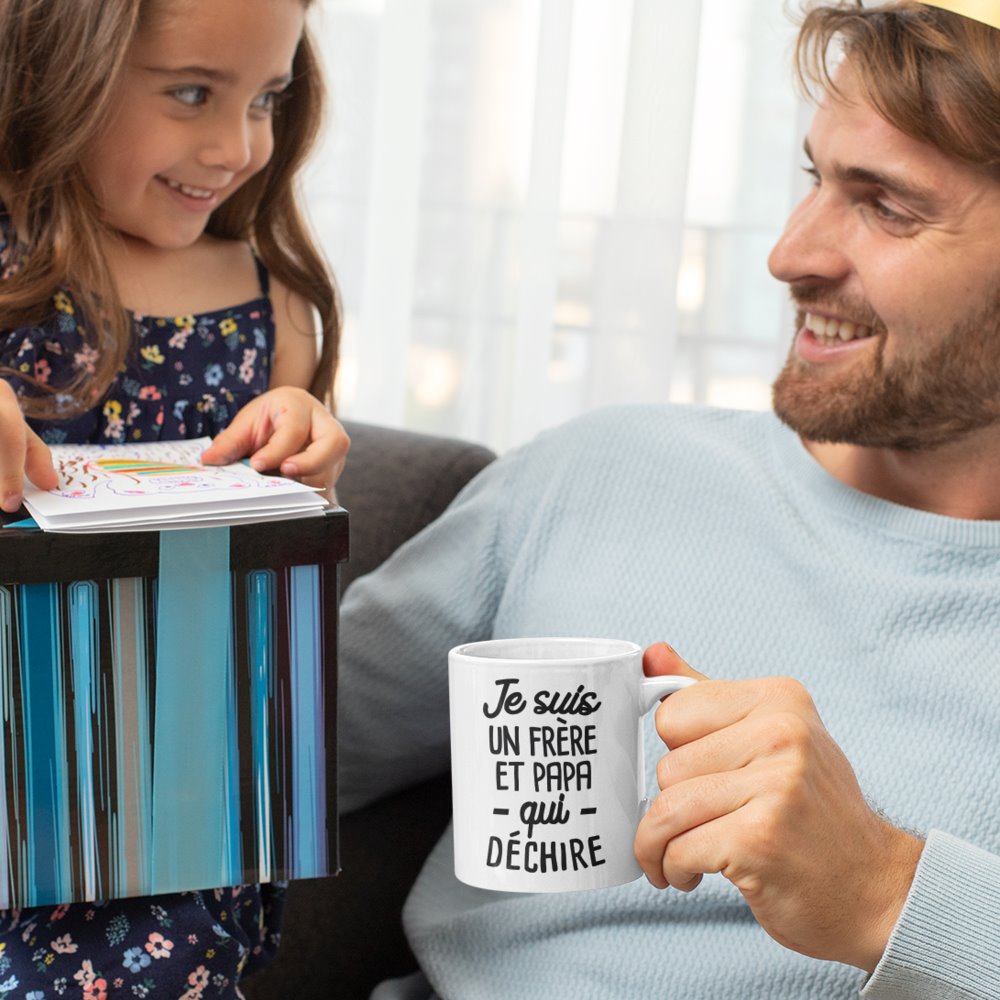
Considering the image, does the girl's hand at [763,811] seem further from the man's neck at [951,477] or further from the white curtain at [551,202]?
the white curtain at [551,202]

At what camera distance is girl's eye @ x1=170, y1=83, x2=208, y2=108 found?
114cm

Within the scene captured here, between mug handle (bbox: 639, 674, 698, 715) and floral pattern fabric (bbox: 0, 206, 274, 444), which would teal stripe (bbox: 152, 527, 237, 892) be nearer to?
mug handle (bbox: 639, 674, 698, 715)

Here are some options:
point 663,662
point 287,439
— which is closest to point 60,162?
point 287,439

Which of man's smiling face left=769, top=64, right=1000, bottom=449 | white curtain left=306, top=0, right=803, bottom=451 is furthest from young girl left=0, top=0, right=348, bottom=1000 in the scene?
white curtain left=306, top=0, right=803, bottom=451

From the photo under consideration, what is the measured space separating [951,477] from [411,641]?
50 centimetres

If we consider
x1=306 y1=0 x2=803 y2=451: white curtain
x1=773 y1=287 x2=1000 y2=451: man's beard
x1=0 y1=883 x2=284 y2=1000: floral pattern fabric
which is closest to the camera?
x1=0 y1=883 x2=284 y2=1000: floral pattern fabric

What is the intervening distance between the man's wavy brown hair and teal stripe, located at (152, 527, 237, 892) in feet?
2.23

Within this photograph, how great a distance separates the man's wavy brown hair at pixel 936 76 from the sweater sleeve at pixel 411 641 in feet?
1.60

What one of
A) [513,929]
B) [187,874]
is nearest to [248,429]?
[187,874]

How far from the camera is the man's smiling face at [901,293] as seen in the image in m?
1.13

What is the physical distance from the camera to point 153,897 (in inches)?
38.4

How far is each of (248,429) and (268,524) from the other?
23 cm

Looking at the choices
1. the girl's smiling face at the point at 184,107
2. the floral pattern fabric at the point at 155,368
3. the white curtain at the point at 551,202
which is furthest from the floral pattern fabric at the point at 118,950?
the white curtain at the point at 551,202

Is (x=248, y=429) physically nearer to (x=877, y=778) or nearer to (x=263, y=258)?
(x=263, y=258)
